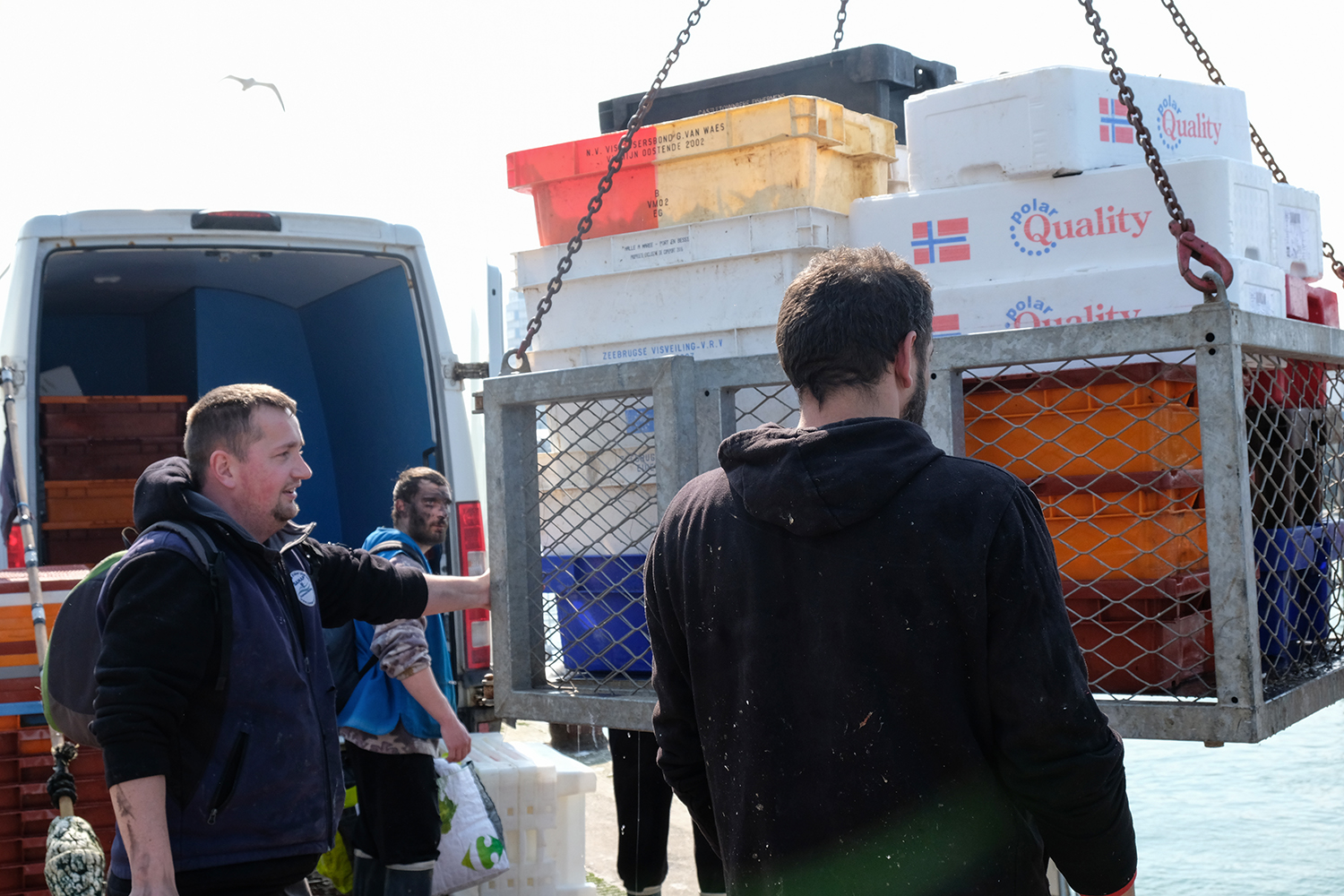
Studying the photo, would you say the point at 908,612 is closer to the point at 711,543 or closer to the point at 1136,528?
the point at 711,543

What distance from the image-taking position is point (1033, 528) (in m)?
1.42

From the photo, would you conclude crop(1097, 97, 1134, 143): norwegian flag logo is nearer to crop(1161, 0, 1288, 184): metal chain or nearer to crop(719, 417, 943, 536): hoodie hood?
crop(1161, 0, 1288, 184): metal chain

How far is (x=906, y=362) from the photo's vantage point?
1519mm

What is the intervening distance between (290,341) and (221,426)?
129 inches

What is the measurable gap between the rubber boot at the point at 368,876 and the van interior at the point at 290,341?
1.51 m

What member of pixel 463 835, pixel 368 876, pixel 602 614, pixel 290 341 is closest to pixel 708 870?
pixel 463 835

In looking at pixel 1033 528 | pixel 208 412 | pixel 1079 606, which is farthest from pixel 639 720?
pixel 1033 528

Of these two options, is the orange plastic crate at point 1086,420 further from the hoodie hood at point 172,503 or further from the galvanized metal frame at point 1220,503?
Answer: the hoodie hood at point 172,503

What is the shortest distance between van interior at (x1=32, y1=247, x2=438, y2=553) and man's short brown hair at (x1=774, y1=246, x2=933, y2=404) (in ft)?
10.6

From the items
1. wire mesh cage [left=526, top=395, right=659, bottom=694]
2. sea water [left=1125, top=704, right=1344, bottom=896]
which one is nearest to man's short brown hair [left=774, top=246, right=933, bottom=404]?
wire mesh cage [left=526, top=395, right=659, bottom=694]

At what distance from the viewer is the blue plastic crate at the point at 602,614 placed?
9.11 feet

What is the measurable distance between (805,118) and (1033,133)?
0.60 meters

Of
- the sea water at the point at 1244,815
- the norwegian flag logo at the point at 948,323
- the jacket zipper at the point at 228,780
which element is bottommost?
the sea water at the point at 1244,815

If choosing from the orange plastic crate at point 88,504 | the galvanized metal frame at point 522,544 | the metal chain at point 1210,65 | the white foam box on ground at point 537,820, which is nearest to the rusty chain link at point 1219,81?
the metal chain at point 1210,65
